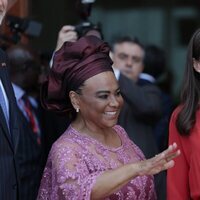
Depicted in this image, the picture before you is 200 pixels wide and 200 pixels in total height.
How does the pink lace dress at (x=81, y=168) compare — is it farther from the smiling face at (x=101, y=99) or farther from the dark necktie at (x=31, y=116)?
the dark necktie at (x=31, y=116)

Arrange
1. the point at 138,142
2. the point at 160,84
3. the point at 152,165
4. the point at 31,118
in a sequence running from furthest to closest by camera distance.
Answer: the point at 160,84
the point at 31,118
the point at 138,142
the point at 152,165

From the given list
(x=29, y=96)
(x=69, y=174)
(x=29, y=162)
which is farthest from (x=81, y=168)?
(x=29, y=96)

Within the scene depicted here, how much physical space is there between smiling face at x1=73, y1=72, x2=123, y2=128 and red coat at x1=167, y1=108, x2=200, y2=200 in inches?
15.4

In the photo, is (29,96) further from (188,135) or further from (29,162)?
(188,135)

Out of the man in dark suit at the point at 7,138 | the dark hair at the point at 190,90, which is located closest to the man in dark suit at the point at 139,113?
the dark hair at the point at 190,90

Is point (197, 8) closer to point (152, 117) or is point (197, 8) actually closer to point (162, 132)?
point (162, 132)

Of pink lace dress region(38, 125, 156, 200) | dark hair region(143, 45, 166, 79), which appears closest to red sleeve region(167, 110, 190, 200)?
pink lace dress region(38, 125, 156, 200)

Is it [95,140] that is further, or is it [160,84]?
[160,84]

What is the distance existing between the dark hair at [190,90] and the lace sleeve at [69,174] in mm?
587

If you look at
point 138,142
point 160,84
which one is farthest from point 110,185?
point 160,84

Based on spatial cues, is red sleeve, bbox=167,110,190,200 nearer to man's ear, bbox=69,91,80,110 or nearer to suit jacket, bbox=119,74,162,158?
man's ear, bbox=69,91,80,110

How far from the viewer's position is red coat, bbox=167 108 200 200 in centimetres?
337

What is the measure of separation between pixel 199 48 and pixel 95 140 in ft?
2.34

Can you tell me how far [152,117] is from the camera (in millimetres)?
4570
